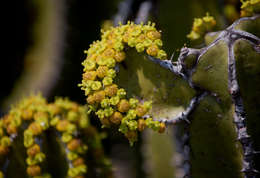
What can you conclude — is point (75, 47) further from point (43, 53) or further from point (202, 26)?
point (202, 26)

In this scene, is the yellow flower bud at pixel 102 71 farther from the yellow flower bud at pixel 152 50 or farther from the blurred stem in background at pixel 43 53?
the blurred stem in background at pixel 43 53

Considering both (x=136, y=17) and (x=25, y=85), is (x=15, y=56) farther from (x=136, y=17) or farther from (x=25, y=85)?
(x=136, y=17)

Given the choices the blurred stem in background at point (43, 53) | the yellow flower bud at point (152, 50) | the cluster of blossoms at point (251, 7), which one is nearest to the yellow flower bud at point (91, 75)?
the yellow flower bud at point (152, 50)

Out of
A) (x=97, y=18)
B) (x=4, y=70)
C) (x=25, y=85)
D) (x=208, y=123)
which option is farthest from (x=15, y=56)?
(x=208, y=123)

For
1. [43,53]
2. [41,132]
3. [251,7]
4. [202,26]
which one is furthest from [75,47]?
[251,7]

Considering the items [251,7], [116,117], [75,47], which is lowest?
[116,117]

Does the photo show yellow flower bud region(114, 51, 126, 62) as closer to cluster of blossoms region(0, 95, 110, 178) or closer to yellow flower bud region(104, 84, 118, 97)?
yellow flower bud region(104, 84, 118, 97)

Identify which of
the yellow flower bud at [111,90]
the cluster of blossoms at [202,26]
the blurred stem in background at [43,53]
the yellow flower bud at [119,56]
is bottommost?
the yellow flower bud at [111,90]

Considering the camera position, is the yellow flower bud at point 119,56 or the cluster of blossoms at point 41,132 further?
the cluster of blossoms at point 41,132
